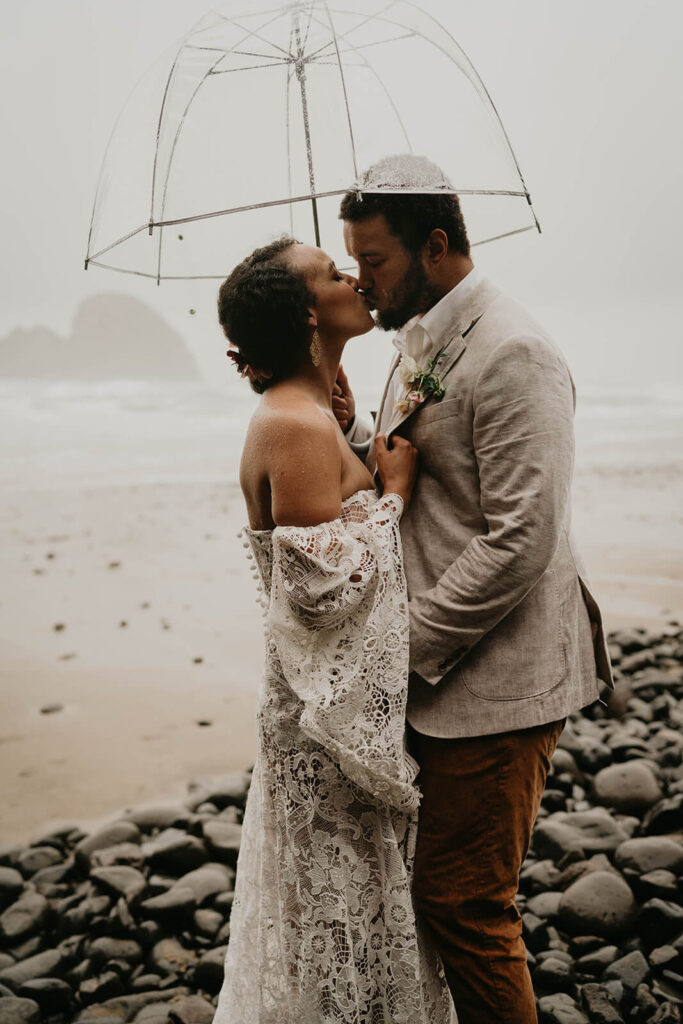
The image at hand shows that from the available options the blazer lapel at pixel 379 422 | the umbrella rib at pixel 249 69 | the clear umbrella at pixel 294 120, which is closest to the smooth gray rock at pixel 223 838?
the blazer lapel at pixel 379 422

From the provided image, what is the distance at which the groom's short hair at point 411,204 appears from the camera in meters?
2.31


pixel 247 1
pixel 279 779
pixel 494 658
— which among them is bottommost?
pixel 279 779

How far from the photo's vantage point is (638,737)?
17.1 ft

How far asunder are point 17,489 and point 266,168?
13495 millimetres

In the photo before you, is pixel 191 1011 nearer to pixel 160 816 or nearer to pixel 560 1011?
pixel 560 1011

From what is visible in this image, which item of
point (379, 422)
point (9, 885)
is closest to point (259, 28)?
point (379, 422)

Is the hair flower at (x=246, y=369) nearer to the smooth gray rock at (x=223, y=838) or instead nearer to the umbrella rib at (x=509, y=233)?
the umbrella rib at (x=509, y=233)

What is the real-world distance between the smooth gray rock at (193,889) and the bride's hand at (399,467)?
2302 millimetres

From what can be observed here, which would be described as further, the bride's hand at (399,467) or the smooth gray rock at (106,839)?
the smooth gray rock at (106,839)

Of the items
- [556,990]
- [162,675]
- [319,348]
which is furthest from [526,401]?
[162,675]

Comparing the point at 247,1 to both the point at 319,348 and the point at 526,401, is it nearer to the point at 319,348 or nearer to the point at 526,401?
the point at 319,348

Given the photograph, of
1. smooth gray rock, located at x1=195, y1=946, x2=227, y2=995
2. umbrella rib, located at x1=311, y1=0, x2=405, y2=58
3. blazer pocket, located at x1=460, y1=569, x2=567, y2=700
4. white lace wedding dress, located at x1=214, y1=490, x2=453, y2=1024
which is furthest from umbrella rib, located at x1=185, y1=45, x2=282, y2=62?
smooth gray rock, located at x1=195, y1=946, x2=227, y2=995

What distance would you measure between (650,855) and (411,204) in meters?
2.94

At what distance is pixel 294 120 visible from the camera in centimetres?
262
